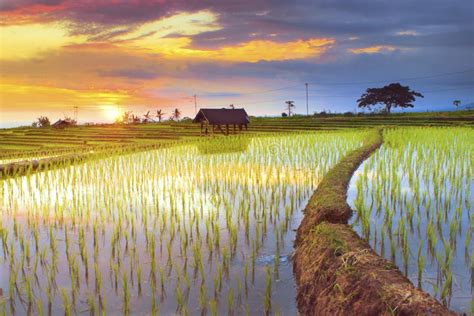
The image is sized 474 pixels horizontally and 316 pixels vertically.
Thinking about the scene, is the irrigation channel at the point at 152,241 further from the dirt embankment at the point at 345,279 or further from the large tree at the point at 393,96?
the large tree at the point at 393,96

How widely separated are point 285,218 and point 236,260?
1782 millimetres

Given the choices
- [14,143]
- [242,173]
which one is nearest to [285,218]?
[242,173]

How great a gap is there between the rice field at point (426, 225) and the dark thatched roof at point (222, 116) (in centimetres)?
1794

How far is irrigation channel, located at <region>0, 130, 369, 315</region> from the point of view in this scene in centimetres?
381

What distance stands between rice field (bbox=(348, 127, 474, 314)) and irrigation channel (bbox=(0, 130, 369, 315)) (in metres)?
0.99

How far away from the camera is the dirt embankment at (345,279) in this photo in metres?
2.77

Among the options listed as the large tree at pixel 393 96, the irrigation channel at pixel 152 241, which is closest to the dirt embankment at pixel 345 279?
the irrigation channel at pixel 152 241

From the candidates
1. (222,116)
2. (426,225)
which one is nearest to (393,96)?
(222,116)

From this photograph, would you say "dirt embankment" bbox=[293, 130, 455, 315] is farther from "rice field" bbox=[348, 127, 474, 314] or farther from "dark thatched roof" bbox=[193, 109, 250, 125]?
"dark thatched roof" bbox=[193, 109, 250, 125]

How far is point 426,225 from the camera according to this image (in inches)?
217

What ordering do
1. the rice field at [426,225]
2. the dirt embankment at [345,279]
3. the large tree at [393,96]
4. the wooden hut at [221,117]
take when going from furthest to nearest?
the large tree at [393,96] < the wooden hut at [221,117] < the rice field at [426,225] < the dirt embankment at [345,279]

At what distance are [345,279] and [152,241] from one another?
2.33 meters

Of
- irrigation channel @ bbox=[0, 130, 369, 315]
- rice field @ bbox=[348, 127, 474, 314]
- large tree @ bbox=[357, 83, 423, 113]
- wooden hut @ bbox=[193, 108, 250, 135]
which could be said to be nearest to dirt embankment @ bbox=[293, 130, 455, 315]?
irrigation channel @ bbox=[0, 130, 369, 315]

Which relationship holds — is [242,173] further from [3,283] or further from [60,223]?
[3,283]
